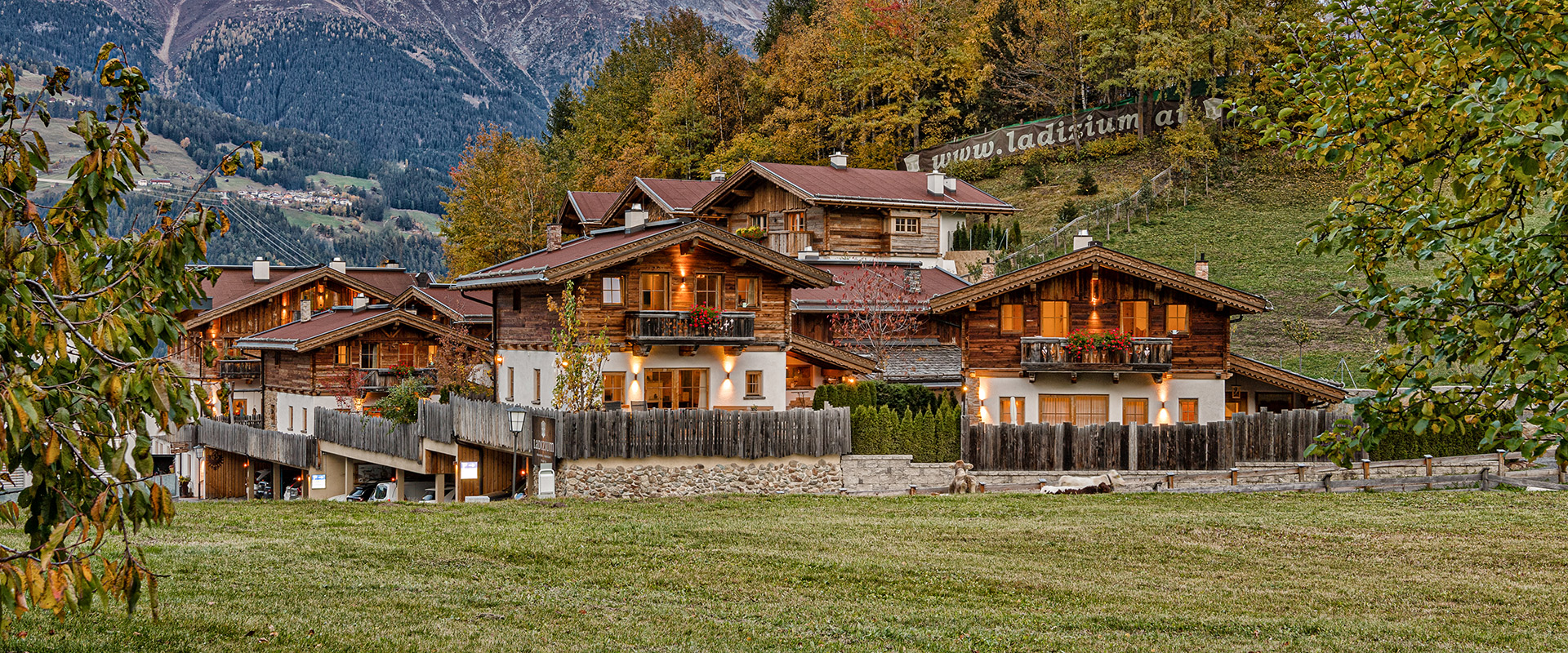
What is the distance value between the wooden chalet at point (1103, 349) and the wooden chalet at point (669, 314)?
4522mm

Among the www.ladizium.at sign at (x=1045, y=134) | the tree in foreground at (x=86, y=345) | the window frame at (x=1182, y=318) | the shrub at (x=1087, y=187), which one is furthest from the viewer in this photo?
the www.ladizium.at sign at (x=1045, y=134)

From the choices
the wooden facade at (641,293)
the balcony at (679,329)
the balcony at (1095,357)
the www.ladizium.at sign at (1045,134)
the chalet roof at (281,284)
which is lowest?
the balcony at (1095,357)

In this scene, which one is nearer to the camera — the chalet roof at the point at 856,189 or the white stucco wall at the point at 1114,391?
the white stucco wall at the point at 1114,391

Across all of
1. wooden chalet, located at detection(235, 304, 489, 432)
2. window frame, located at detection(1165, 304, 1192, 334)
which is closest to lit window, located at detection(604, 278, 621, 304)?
wooden chalet, located at detection(235, 304, 489, 432)

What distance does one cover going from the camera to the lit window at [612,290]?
35.3m

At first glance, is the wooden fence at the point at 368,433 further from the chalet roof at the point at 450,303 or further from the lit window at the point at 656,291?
the lit window at the point at 656,291

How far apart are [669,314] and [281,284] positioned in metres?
29.5

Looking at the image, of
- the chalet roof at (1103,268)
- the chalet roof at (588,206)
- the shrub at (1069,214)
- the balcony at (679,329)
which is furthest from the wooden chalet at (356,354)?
the shrub at (1069,214)

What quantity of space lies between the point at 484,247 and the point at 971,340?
39.9 metres

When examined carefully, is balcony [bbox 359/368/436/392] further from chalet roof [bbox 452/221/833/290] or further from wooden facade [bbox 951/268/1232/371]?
wooden facade [bbox 951/268/1232/371]

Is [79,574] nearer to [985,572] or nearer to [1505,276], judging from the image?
[1505,276]

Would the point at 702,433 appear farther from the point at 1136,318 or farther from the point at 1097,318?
the point at 1136,318

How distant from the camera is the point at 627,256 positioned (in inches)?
1346

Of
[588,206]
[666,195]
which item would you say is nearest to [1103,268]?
[666,195]
